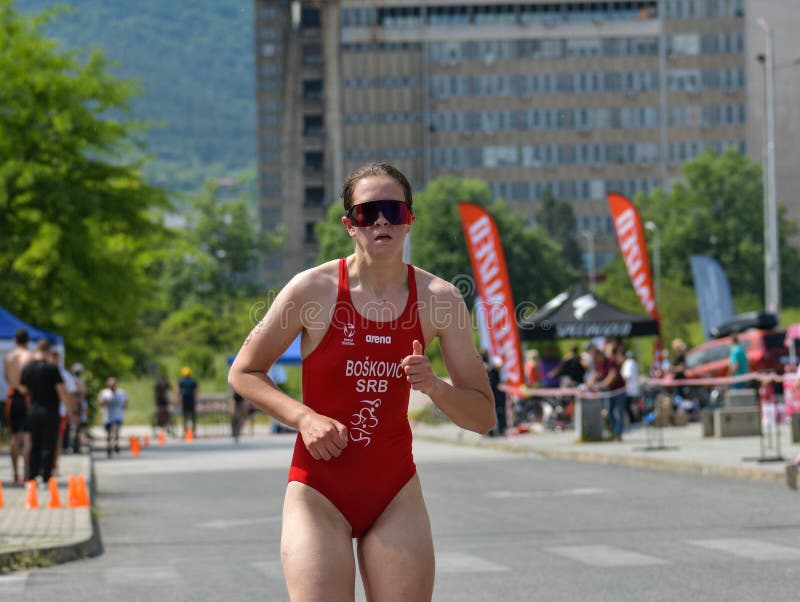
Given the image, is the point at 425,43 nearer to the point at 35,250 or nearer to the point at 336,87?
the point at 336,87

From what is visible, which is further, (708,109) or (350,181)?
(708,109)

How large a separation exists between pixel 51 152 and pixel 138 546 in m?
26.9

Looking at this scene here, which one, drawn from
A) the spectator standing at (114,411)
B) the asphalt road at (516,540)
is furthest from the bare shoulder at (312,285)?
the spectator standing at (114,411)

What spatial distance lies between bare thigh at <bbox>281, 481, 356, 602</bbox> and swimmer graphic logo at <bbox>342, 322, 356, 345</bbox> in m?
0.45

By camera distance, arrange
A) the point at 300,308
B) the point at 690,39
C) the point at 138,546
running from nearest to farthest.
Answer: the point at 300,308
the point at 138,546
the point at 690,39

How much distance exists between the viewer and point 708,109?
138m

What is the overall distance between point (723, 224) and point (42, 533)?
109779 millimetres

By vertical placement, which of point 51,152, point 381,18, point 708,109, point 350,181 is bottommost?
point 350,181

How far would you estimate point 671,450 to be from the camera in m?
24.9

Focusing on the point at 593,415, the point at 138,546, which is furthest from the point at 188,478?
the point at 138,546

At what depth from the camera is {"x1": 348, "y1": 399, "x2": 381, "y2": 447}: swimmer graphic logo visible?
4941 millimetres

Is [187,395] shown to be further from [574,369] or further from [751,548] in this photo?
[751,548]

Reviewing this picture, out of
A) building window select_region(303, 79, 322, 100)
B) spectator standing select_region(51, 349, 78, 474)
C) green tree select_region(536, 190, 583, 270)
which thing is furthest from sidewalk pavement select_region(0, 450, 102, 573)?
building window select_region(303, 79, 322, 100)

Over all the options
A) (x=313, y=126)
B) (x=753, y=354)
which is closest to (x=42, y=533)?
(x=753, y=354)
